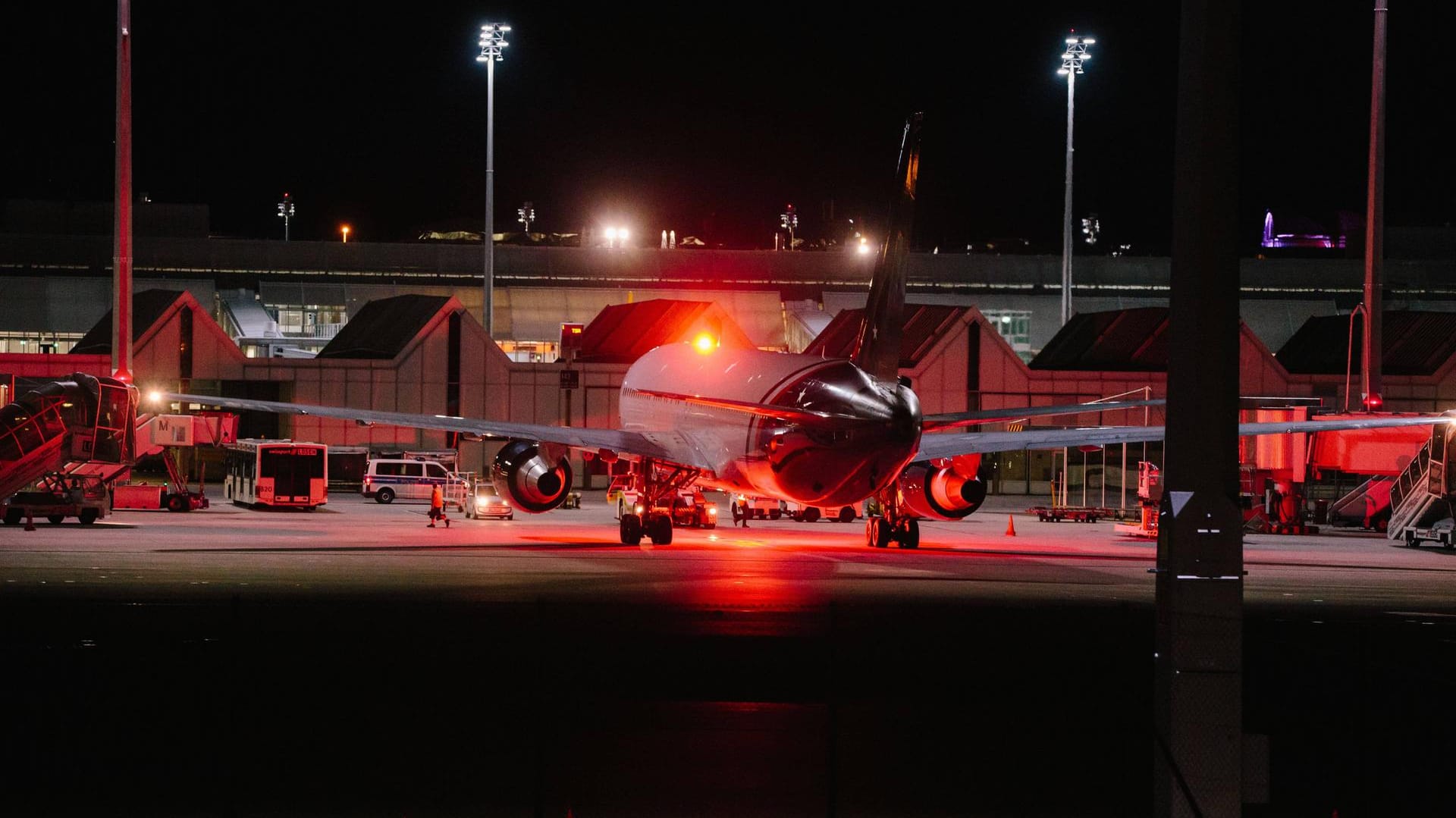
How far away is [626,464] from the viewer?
163 feet

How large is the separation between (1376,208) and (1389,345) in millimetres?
28586

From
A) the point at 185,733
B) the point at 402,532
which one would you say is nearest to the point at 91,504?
the point at 402,532

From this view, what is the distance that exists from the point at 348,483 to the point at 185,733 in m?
62.5

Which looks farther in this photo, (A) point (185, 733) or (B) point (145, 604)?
(B) point (145, 604)

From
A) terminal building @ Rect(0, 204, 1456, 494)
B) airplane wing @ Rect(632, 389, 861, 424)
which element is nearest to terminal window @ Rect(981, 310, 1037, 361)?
terminal building @ Rect(0, 204, 1456, 494)

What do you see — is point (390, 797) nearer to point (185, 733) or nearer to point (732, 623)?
point (185, 733)

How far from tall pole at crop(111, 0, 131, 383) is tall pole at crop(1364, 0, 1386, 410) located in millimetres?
40613

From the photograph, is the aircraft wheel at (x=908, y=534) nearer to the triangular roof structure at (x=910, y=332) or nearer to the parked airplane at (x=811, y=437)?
the parked airplane at (x=811, y=437)

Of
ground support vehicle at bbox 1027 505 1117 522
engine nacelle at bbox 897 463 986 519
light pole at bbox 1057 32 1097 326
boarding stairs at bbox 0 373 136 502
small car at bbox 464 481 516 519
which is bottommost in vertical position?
ground support vehicle at bbox 1027 505 1117 522

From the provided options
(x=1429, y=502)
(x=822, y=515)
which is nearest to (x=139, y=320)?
(x=822, y=515)

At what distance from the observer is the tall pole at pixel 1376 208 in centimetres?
5497

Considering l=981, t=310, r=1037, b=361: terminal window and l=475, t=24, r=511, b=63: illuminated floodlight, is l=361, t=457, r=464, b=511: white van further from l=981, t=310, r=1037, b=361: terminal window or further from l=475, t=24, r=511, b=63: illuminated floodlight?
l=981, t=310, r=1037, b=361: terminal window

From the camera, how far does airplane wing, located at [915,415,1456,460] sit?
39656 millimetres

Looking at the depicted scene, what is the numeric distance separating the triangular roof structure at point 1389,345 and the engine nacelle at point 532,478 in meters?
43.3
